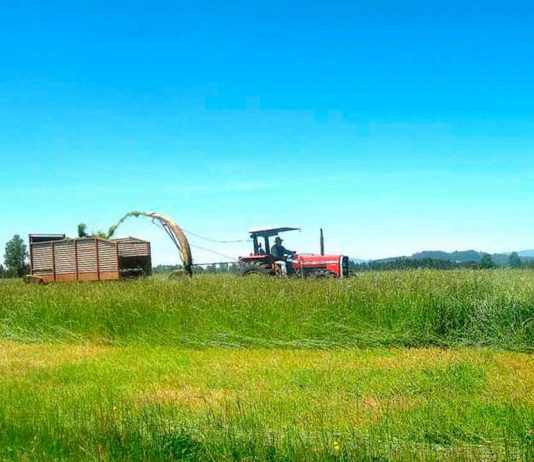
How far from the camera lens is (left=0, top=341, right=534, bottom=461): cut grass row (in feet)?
16.2

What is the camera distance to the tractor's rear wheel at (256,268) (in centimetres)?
2203

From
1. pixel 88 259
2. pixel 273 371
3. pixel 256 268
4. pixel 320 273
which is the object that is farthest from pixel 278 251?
pixel 273 371

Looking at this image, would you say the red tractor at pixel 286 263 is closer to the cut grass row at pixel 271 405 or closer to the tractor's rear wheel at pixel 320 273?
the tractor's rear wheel at pixel 320 273

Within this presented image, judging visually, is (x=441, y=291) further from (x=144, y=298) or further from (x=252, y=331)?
(x=144, y=298)

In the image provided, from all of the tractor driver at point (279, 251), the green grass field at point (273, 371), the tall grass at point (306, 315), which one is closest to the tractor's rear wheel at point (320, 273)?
→ the tractor driver at point (279, 251)

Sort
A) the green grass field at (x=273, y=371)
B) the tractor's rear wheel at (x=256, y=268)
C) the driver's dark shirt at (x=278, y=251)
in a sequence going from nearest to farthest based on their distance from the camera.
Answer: the green grass field at (x=273, y=371)
the tractor's rear wheel at (x=256, y=268)
the driver's dark shirt at (x=278, y=251)

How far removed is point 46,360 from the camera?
10.5 metres

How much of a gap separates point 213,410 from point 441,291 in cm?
627

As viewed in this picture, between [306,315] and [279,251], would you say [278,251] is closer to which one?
[279,251]

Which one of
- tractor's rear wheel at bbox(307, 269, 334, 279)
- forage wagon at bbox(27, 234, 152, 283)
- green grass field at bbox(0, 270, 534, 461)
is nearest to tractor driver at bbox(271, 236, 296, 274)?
tractor's rear wheel at bbox(307, 269, 334, 279)

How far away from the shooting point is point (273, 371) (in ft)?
28.2

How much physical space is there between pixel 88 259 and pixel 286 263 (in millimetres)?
7567

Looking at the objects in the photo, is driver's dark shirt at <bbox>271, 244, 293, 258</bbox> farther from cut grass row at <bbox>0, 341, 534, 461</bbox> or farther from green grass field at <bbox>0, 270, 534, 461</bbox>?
cut grass row at <bbox>0, 341, 534, 461</bbox>

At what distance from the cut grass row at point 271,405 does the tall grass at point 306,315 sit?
72 centimetres
